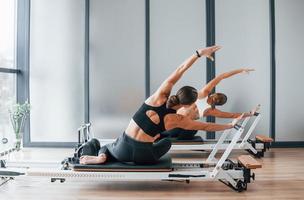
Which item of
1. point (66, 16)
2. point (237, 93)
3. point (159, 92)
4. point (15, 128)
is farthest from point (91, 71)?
point (159, 92)

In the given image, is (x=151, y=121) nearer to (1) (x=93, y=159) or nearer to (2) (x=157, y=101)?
(2) (x=157, y=101)

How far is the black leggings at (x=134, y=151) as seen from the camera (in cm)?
367

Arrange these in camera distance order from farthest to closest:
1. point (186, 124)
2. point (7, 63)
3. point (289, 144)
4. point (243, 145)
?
point (289, 144)
point (7, 63)
point (243, 145)
point (186, 124)

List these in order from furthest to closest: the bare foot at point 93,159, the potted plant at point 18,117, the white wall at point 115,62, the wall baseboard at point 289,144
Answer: the white wall at point 115,62 → the wall baseboard at point 289,144 → the potted plant at point 18,117 → the bare foot at point 93,159

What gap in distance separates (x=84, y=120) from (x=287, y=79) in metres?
3.75

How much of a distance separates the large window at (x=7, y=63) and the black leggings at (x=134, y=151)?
3.19 m

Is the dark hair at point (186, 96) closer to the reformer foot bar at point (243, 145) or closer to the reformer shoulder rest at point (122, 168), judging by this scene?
the reformer shoulder rest at point (122, 168)

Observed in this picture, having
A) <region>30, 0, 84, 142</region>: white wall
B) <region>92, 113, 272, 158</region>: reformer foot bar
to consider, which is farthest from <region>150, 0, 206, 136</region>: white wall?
<region>92, 113, 272, 158</region>: reformer foot bar

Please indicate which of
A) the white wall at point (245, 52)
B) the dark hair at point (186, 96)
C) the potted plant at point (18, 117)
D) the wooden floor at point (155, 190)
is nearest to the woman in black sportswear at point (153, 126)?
the dark hair at point (186, 96)

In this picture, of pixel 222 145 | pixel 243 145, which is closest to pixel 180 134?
pixel 222 145

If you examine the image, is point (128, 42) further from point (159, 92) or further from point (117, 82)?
point (159, 92)

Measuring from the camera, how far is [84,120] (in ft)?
22.7

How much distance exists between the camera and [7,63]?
21.6 ft

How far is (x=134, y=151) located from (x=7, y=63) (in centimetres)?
388
